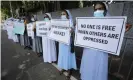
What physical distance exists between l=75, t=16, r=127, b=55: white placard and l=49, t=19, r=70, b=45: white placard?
0.54 metres

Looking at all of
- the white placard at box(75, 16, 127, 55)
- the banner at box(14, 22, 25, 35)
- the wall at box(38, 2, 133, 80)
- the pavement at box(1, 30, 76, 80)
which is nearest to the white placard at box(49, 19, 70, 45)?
the white placard at box(75, 16, 127, 55)

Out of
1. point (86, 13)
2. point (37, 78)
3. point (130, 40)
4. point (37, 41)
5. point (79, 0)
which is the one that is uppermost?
point (79, 0)

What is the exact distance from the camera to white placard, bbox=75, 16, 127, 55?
232 centimetres

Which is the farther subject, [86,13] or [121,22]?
[86,13]

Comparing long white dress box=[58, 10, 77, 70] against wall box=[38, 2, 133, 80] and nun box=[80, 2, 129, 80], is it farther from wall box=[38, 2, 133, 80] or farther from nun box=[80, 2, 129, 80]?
wall box=[38, 2, 133, 80]

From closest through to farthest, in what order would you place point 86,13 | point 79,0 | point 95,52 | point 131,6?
point 95,52 < point 131,6 < point 86,13 < point 79,0

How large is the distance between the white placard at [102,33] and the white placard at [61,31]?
54 cm

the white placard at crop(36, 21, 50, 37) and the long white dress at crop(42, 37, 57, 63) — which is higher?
the white placard at crop(36, 21, 50, 37)

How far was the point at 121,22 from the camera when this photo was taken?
227 centimetres

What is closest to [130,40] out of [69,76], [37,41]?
[69,76]

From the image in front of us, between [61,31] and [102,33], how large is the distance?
1.47 meters

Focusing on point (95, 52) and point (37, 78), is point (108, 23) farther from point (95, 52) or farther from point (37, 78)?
point (37, 78)

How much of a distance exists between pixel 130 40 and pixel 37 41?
12.5 ft

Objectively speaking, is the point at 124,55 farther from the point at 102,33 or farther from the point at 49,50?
the point at 49,50
